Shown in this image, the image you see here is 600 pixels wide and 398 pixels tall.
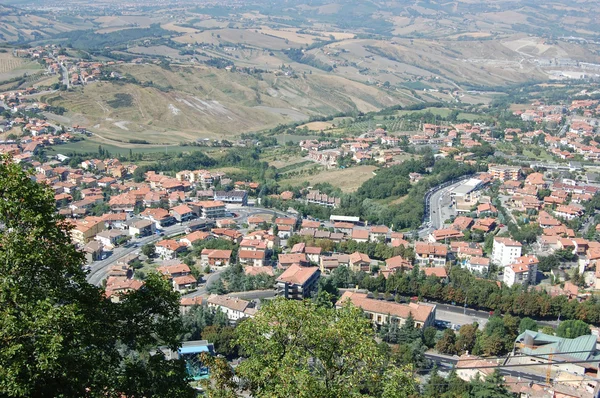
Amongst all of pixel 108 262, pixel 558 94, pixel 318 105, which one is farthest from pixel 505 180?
pixel 558 94

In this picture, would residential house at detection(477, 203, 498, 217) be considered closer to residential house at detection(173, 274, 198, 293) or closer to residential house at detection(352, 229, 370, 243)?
residential house at detection(352, 229, 370, 243)

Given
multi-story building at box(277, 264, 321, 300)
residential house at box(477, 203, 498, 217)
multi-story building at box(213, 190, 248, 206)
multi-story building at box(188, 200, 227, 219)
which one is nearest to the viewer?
multi-story building at box(277, 264, 321, 300)

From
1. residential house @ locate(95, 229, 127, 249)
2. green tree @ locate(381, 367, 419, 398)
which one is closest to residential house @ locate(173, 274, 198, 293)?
residential house @ locate(95, 229, 127, 249)

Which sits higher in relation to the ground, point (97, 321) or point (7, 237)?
point (7, 237)

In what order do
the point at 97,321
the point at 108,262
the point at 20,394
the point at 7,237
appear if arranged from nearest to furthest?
the point at 20,394
the point at 7,237
the point at 97,321
the point at 108,262

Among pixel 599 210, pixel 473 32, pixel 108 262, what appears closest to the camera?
pixel 108 262

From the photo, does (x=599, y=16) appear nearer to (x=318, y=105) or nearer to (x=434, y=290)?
(x=318, y=105)
